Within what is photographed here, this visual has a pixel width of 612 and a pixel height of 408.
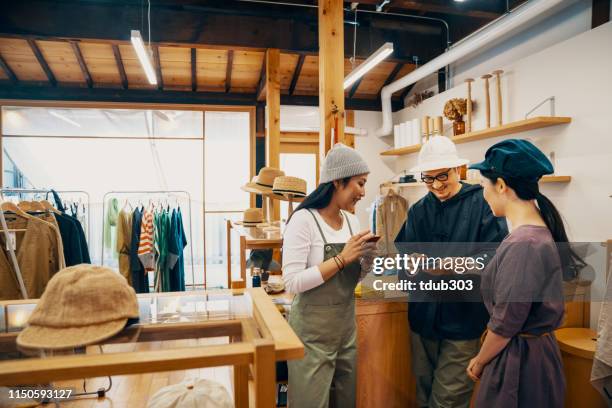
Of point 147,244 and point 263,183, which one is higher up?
point 263,183

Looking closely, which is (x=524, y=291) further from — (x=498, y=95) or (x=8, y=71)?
(x=8, y=71)

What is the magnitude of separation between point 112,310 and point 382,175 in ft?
22.2

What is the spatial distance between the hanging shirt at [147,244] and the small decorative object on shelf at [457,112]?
12.5 ft

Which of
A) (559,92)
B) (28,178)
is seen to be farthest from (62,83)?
(559,92)

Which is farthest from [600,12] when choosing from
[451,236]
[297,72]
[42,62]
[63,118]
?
[63,118]

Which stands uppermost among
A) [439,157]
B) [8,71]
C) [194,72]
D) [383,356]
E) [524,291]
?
[194,72]

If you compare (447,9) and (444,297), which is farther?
(447,9)

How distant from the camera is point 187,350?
0.78m

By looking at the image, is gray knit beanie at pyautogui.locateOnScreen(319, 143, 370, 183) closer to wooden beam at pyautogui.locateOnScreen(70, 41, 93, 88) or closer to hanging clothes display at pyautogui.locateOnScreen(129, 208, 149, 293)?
hanging clothes display at pyautogui.locateOnScreen(129, 208, 149, 293)

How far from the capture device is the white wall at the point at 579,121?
11.4ft

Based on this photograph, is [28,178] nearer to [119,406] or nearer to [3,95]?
[3,95]

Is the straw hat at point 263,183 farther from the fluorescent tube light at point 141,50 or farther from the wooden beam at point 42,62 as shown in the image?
the wooden beam at point 42,62

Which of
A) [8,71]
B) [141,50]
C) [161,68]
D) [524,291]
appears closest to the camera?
[524,291]

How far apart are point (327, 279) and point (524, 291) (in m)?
0.73
